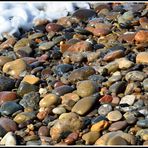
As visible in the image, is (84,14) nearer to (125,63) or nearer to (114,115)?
(125,63)

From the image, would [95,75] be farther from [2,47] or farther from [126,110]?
[2,47]

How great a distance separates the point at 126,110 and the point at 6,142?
24.8 inches

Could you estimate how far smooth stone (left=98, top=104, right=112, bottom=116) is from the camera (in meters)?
2.70

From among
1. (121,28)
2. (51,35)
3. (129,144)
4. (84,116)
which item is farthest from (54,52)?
(129,144)

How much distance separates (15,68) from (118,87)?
0.76m

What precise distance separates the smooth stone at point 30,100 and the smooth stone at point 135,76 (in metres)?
0.52

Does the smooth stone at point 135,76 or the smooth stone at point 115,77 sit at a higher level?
the smooth stone at point 135,76

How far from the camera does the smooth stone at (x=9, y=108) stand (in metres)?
2.83

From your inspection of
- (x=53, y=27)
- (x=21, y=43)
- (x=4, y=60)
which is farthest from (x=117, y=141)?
(x=53, y=27)

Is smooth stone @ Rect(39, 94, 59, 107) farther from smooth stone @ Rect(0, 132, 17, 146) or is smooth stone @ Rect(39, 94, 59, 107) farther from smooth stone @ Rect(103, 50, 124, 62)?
smooth stone @ Rect(103, 50, 124, 62)

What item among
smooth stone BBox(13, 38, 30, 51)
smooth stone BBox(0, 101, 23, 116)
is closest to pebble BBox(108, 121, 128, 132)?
smooth stone BBox(0, 101, 23, 116)

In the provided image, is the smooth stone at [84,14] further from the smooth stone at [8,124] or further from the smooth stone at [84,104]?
the smooth stone at [8,124]

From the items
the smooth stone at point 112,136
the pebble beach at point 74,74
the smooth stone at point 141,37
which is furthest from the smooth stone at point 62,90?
the smooth stone at point 141,37

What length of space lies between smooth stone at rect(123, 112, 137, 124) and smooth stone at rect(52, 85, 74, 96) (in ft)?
1.50
